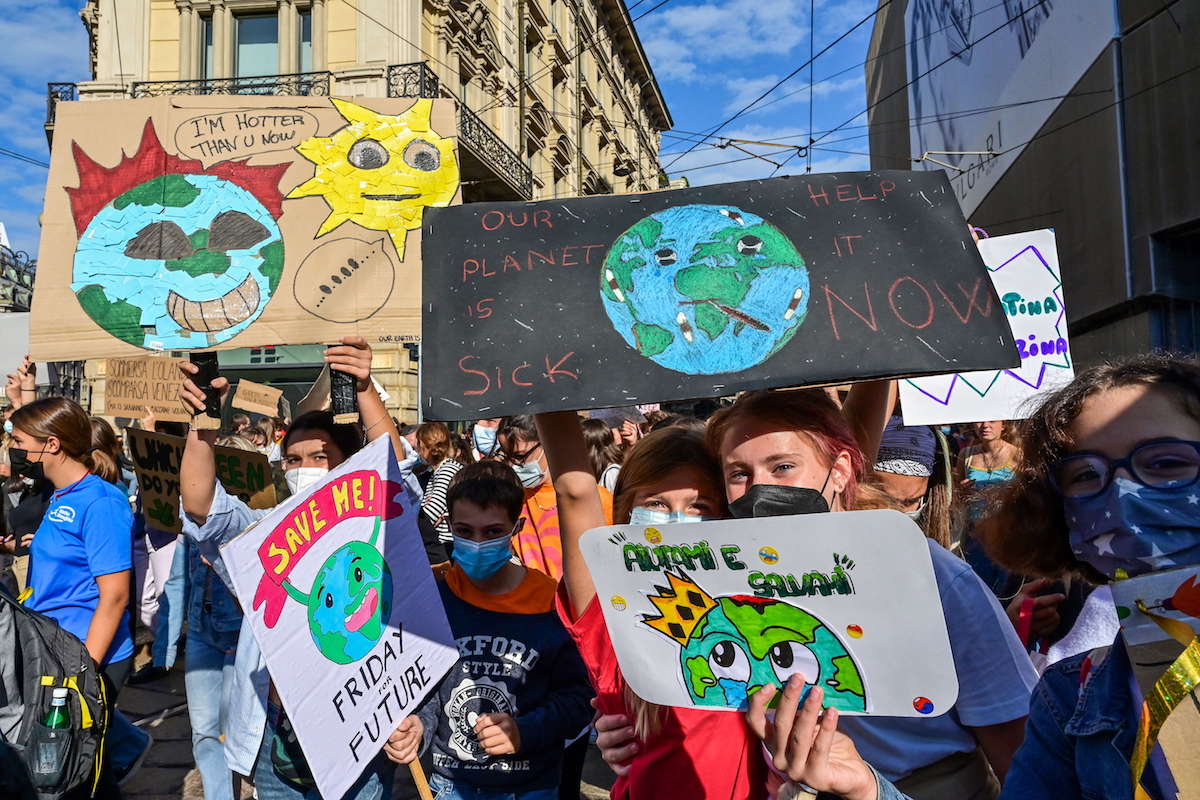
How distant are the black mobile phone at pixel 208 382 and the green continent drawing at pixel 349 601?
978 mm

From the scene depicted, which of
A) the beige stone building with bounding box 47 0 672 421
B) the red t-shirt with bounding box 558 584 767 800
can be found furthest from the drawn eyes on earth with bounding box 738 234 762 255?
the beige stone building with bounding box 47 0 672 421

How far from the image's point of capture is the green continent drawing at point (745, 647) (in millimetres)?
1218

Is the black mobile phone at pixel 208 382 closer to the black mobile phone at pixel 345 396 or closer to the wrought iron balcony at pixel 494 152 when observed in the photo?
the black mobile phone at pixel 345 396

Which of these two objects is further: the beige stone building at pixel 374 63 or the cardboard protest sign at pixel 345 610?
the beige stone building at pixel 374 63

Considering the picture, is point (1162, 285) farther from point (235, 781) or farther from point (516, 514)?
point (235, 781)

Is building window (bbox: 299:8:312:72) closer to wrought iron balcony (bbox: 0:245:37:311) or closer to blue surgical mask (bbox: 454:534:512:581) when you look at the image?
wrought iron balcony (bbox: 0:245:37:311)

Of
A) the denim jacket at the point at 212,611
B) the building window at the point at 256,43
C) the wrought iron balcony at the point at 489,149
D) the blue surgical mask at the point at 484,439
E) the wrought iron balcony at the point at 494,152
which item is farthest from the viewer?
the wrought iron balcony at the point at 494,152

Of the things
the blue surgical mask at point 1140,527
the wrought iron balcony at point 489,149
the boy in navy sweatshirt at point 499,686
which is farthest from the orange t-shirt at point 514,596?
the wrought iron balcony at point 489,149

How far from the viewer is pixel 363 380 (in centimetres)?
261

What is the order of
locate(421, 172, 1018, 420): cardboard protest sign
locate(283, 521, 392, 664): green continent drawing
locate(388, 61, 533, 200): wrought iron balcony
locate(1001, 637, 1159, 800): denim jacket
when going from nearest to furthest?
locate(1001, 637, 1159, 800): denim jacket
locate(421, 172, 1018, 420): cardboard protest sign
locate(283, 521, 392, 664): green continent drawing
locate(388, 61, 533, 200): wrought iron balcony

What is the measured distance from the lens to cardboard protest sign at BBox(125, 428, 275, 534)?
11.3ft

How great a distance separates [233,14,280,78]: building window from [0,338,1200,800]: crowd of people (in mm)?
15340

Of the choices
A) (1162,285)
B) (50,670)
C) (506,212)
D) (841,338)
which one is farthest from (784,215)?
(1162,285)

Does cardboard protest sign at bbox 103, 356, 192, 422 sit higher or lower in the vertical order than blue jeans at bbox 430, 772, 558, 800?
higher
